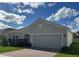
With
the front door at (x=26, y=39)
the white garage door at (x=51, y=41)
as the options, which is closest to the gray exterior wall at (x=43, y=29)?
the front door at (x=26, y=39)

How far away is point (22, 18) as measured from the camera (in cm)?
2494

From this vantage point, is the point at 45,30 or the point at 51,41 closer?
the point at 51,41

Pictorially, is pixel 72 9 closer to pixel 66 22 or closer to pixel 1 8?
pixel 66 22

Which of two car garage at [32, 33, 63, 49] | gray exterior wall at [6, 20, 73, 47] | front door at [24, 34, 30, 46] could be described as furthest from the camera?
front door at [24, 34, 30, 46]

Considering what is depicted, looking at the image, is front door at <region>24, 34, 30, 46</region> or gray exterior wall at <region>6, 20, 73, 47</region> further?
front door at <region>24, 34, 30, 46</region>

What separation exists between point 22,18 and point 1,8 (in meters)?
2.79

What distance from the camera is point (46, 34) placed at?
77.7ft

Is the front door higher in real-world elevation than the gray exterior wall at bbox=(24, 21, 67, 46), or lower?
lower

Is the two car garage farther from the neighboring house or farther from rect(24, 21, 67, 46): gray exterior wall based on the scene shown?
rect(24, 21, 67, 46): gray exterior wall

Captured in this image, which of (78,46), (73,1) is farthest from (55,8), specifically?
(78,46)

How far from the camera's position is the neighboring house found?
23234mm

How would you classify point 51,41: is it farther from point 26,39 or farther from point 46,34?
point 26,39

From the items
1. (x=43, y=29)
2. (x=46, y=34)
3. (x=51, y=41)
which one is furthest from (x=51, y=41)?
(x=43, y=29)

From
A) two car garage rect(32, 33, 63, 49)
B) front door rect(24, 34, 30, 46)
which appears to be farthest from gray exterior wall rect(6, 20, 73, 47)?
front door rect(24, 34, 30, 46)
